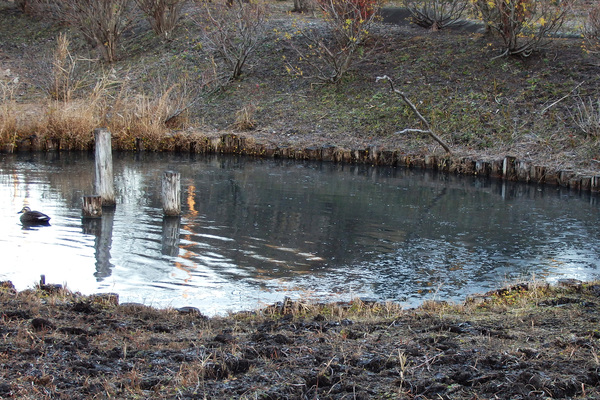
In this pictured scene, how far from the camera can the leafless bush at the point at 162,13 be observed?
88.4ft

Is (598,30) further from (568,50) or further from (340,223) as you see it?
(340,223)

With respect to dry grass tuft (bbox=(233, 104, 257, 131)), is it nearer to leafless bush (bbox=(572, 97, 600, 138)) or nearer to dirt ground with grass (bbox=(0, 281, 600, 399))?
leafless bush (bbox=(572, 97, 600, 138))

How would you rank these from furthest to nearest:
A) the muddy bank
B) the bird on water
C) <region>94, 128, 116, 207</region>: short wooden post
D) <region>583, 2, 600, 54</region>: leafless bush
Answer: <region>583, 2, 600, 54</region>: leafless bush < the muddy bank < <region>94, 128, 116, 207</region>: short wooden post < the bird on water

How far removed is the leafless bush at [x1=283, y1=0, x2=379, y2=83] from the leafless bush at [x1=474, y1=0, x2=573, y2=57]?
375 centimetres

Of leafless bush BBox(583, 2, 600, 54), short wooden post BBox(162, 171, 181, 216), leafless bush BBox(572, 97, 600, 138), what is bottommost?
short wooden post BBox(162, 171, 181, 216)

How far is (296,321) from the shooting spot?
18.4ft

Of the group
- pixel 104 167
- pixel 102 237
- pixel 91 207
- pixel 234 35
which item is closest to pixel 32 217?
pixel 91 207

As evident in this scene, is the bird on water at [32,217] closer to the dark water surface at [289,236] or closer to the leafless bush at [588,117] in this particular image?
the dark water surface at [289,236]

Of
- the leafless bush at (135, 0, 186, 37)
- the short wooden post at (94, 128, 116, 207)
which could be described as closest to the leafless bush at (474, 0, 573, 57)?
the short wooden post at (94, 128, 116, 207)

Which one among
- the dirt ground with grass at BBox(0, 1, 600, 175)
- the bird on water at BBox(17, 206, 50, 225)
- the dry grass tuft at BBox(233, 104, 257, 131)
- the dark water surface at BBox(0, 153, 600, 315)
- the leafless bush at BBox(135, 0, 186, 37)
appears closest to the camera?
the dark water surface at BBox(0, 153, 600, 315)

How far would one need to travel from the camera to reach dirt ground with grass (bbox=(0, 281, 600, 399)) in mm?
3859

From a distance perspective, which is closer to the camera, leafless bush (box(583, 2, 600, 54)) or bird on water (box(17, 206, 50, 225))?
bird on water (box(17, 206, 50, 225))

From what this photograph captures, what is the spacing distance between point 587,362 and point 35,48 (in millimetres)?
28834

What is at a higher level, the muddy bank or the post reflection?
the muddy bank
